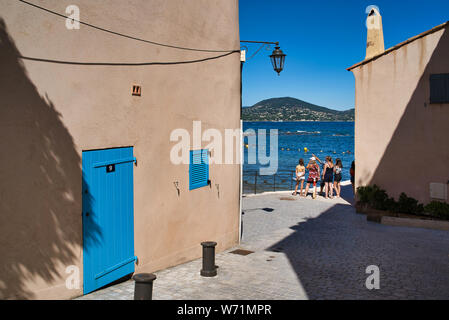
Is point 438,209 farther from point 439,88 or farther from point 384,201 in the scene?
point 439,88

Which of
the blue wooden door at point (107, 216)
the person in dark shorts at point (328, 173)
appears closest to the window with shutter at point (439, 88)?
the person in dark shorts at point (328, 173)

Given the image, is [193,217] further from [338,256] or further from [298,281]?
[338,256]

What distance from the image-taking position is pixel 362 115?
1619cm

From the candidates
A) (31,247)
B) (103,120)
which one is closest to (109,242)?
(31,247)

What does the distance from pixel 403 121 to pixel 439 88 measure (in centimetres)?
161

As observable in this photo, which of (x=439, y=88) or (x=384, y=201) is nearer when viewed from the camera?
(x=439, y=88)

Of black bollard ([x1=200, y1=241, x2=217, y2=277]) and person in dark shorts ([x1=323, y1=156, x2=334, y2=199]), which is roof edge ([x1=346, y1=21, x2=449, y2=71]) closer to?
person in dark shorts ([x1=323, y1=156, x2=334, y2=199])

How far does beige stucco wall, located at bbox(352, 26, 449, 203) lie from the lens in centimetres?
1412

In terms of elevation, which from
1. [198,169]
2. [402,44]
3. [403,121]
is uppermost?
[402,44]

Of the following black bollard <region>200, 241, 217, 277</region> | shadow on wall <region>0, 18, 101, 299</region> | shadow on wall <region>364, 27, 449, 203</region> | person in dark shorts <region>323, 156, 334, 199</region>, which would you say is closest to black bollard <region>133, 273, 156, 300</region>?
shadow on wall <region>0, 18, 101, 299</region>

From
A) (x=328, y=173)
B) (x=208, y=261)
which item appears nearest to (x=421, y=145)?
(x=328, y=173)

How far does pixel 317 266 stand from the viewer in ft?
28.1
